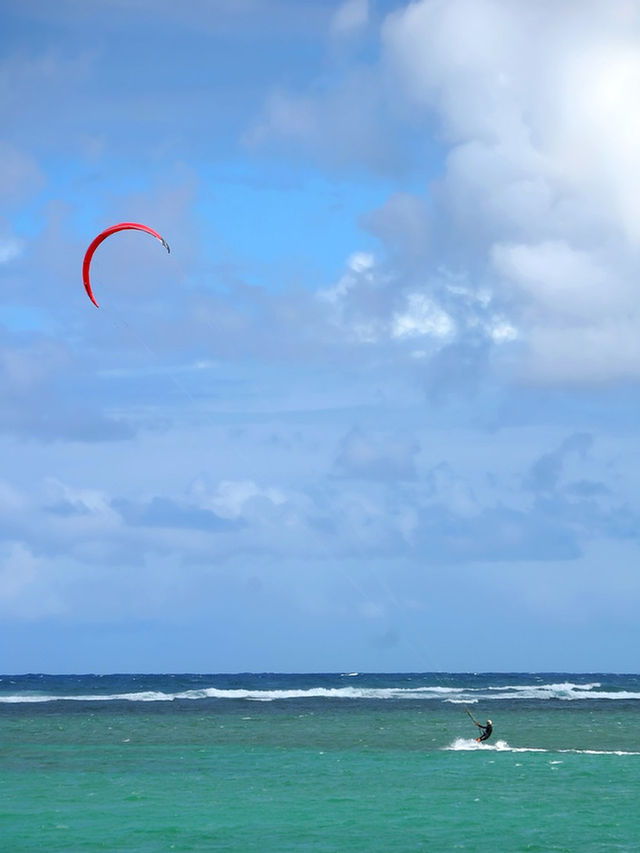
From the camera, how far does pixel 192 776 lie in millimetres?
33031

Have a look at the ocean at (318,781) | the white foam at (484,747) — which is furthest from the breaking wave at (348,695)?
the white foam at (484,747)

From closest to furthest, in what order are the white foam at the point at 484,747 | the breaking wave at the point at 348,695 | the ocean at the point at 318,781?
1. the ocean at the point at 318,781
2. the white foam at the point at 484,747
3. the breaking wave at the point at 348,695

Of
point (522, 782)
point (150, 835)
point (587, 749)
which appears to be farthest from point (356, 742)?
point (150, 835)

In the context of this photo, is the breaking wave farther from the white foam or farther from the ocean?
the white foam

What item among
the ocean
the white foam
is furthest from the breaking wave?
the white foam

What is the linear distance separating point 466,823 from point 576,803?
12.9ft

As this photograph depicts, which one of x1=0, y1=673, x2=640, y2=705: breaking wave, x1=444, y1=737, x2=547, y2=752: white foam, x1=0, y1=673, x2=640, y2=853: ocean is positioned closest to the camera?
x1=0, y1=673, x2=640, y2=853: ocean

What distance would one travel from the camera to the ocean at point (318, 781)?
24.9 m

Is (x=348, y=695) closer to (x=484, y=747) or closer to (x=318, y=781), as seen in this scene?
(x=484, y=747)

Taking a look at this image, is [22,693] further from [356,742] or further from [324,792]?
[324,792]

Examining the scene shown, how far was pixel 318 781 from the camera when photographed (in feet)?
105

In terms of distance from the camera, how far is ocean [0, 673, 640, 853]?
982 inches

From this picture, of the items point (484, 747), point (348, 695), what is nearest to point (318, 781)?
point (484, 747)

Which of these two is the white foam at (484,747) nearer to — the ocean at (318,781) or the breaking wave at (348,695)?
the ocean at (318,781)
